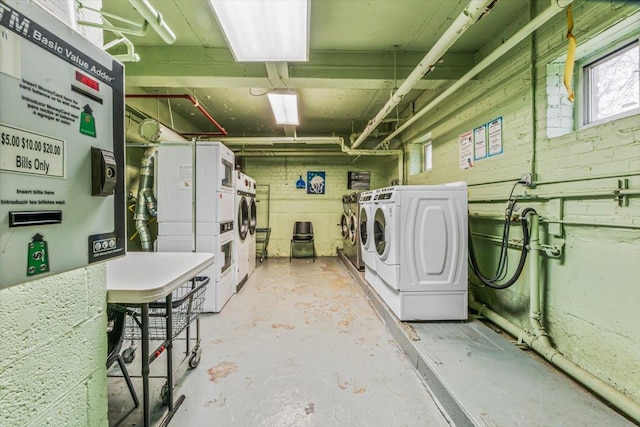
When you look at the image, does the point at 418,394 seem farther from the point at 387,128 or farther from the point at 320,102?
the point at 387,128

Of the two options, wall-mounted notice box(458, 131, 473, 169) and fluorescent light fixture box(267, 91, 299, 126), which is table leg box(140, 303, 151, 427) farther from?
wall-mounted notice box(458, 131, 473, 169)

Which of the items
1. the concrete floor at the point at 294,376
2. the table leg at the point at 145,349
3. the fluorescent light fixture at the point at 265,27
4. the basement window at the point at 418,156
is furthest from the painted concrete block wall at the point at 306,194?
the table leg at the point at 145,349

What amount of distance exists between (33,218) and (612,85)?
9.76 ft

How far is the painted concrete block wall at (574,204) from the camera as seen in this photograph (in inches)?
63.0

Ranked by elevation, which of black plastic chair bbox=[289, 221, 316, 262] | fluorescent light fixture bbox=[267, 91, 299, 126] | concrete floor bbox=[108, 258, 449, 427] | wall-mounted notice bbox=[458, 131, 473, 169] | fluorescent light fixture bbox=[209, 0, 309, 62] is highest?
fluorescent light fixture bbox=[267, 91, 299, 126]

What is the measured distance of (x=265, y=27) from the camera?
2.00 meters

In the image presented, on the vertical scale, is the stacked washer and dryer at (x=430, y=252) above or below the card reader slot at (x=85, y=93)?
below

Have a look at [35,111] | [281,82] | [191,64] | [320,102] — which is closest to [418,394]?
[35,111]

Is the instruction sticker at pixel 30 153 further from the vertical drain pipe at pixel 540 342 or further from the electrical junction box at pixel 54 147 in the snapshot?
the vertical drain pipe at pixel 540 342

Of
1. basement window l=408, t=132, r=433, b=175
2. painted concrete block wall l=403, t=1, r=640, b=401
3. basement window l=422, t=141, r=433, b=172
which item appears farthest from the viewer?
basement window l=408, t=132, r=433, b=175

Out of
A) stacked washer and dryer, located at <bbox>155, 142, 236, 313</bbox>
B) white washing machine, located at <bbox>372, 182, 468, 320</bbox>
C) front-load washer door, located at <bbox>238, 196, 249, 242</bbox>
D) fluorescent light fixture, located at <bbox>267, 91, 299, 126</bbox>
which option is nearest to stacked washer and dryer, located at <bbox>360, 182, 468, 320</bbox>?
white washing machine, located at <bbox>372, 182, 468, 320</bbox>

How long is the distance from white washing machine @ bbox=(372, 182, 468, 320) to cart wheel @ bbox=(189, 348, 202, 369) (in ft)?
5.83

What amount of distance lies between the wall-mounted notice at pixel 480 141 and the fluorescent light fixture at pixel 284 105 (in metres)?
2.14

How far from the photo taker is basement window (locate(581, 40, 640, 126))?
5.44ft
